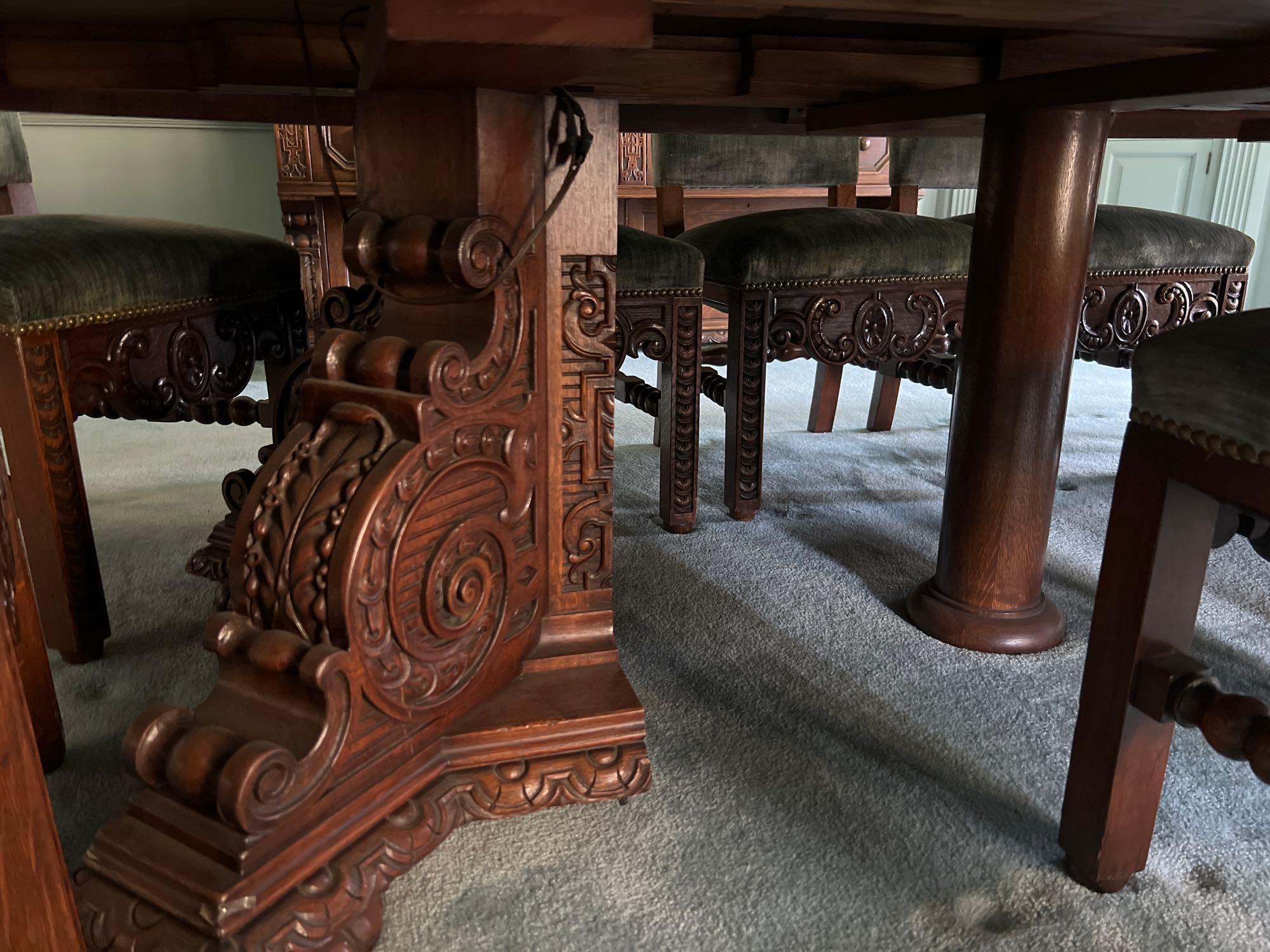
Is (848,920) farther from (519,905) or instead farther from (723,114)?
(723,114)

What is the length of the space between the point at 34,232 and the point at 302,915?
822mm

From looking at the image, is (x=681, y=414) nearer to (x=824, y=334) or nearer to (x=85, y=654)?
(x=824, y=334)

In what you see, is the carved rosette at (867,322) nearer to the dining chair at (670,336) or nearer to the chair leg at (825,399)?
the dining chair at (670,336)

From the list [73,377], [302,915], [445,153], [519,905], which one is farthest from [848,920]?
[73,377]

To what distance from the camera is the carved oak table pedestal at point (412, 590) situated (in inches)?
26.4

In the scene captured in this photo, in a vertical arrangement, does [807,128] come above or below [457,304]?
above

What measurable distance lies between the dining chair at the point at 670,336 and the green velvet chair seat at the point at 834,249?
84 millimetres

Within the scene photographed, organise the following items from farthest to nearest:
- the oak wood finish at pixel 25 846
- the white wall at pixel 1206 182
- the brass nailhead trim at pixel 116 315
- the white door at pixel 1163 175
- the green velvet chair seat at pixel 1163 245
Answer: the white door at pixel 1163 175 < the white wall at pixel 1206 182 < the green velvet chair seat at pixel 1163 245 < the brass nailhead trim at pixel 116 315 < the oak wood finish at pixel 25 846

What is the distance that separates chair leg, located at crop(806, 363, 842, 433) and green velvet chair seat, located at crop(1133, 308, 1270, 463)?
5.02 ft

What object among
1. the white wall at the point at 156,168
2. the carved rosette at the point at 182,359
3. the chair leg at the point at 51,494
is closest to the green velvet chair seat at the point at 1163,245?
the carved rosette at the point at 182,359

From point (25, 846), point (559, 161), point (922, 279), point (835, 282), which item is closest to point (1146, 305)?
point (922, 279)

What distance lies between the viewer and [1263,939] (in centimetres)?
72

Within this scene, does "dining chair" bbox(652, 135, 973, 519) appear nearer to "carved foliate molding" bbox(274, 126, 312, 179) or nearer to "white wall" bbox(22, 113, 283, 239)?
"carved foliate molding" bbox(274, 126, 312, 179)

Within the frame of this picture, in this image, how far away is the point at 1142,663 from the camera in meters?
0.71
